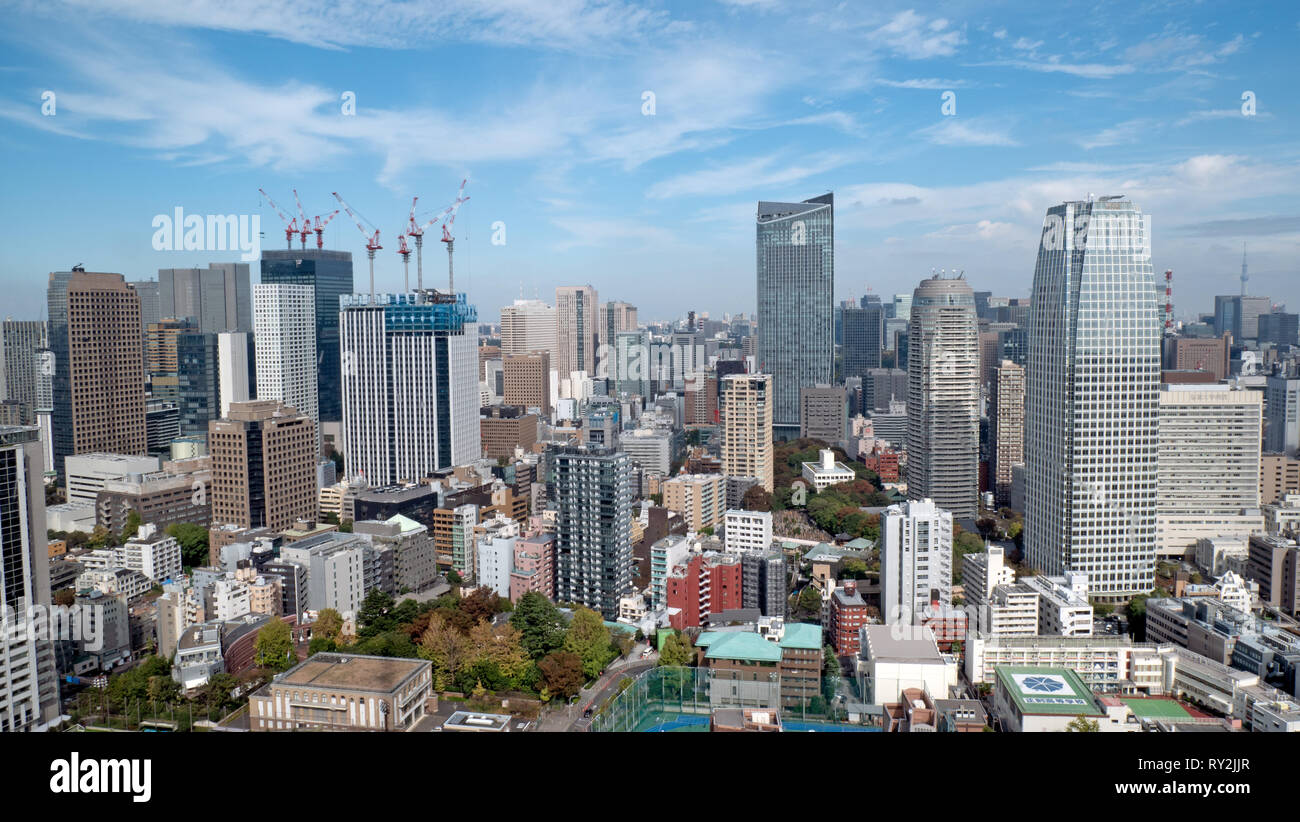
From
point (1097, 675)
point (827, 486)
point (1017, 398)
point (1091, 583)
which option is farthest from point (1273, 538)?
point (827, 486)

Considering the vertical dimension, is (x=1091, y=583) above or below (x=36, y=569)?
below

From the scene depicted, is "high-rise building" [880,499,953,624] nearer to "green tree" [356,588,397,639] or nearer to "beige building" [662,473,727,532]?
"beige building" [662,473,727,532]

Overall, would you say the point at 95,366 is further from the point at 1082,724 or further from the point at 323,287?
the point at 1082,724

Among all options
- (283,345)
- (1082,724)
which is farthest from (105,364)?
(1082,724)

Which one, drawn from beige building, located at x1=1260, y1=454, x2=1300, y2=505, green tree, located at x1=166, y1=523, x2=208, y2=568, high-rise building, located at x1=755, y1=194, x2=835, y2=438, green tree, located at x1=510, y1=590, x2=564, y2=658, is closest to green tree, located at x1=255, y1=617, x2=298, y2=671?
green tree, located at x1=510, y1=590, x2=564, y2=658
